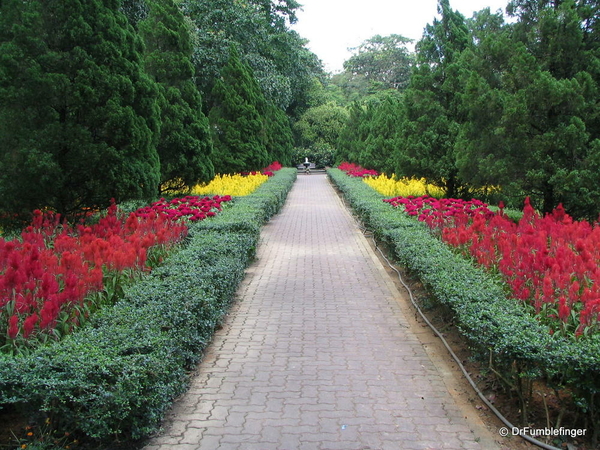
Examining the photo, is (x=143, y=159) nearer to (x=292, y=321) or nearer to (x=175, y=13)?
(x=292, y=321)

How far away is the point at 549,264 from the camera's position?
4738 millimetres

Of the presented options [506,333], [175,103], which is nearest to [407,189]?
[175,103]

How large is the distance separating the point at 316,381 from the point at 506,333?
1.64 m

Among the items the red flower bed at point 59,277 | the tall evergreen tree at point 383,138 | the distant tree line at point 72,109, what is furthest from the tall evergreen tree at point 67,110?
the tall evergreen tree at point 383,138

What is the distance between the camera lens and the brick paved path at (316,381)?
3523mm

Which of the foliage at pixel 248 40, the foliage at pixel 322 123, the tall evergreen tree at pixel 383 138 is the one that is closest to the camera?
the tall evergreen tree at pixel 383 138

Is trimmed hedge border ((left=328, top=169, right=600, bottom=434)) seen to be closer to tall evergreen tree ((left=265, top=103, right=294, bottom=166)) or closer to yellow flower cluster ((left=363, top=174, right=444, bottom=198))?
yellow flower cluster ((left=363, top=174, right=444, bottom=198))

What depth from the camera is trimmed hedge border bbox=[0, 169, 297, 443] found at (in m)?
3.06

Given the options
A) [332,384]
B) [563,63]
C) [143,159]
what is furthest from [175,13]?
[332,384]

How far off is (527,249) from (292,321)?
2805mm

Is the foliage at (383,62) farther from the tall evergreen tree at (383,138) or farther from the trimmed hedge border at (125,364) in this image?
the trimmed hedge border at (125,364)

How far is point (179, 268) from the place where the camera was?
236 inches

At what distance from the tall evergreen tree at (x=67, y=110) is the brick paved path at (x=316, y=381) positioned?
3.27 m

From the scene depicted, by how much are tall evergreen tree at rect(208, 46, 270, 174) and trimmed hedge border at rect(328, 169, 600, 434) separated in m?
17.5
